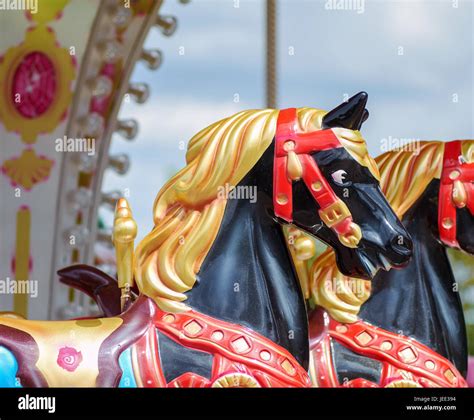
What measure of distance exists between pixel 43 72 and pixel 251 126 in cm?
149

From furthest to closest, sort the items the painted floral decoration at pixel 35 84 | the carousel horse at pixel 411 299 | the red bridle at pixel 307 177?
1. the painted floral decoration at pixel 35 84
2. the carousel horse at pixel 411 299
3. the red bridle at pixel 307 177

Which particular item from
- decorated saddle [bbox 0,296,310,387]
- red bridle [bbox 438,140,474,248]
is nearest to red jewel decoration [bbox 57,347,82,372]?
decorated saddle [bbox 0,296,310,387]

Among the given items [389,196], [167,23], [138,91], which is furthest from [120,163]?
[389,196]

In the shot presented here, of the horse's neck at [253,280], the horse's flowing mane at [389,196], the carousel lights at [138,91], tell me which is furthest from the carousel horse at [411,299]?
the carousel lights at [138,91]

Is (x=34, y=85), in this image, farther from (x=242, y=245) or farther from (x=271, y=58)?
(x=242, y=245)

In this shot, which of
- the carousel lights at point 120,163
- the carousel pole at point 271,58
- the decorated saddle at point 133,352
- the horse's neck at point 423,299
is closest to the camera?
the decorated saddle at point 133,352

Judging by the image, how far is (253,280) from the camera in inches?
98.8

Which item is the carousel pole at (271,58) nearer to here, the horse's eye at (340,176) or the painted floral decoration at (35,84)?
the painted floral decoration at (35,84)

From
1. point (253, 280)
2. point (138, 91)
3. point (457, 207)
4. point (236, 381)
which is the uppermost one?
point (138, 91)

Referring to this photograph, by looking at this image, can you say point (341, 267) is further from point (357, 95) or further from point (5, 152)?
point (5, 152)

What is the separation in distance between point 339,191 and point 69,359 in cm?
75

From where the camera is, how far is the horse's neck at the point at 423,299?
10.0 feet

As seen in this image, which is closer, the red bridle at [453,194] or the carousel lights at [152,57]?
Result: the red bridle at [453,194]

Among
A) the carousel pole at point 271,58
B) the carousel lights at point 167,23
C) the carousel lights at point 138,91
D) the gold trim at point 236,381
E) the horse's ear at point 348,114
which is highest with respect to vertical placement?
the carousel lights at point 167,23
